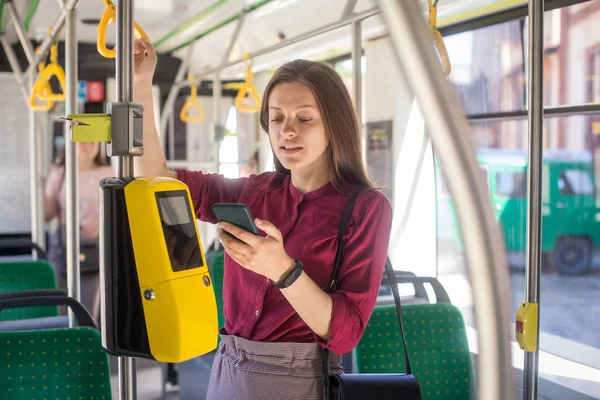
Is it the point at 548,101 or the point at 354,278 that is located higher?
the point at 548,101

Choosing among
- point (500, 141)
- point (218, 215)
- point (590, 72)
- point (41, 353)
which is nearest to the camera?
point (218, 215)

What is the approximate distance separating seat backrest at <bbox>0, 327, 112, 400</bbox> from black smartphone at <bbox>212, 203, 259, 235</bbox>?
122 centimetres

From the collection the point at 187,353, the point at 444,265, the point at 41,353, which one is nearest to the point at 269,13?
the point at 444,265

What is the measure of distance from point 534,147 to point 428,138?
43 centimetres

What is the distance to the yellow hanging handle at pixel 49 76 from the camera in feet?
13.7

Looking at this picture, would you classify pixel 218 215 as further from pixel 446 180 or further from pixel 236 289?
pixel 446 180

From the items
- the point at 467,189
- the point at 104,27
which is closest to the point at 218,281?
the point at 104,27

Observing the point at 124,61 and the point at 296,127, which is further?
the point at 296,127

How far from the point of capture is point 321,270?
149cm

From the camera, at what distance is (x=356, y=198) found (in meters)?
1.51

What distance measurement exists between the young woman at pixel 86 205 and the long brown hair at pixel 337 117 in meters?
4.22

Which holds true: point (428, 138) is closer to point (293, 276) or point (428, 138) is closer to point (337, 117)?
point (337, 117)

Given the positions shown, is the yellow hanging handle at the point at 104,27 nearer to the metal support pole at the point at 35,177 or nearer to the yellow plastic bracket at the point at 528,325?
the yellow plastic bracket at the point at 528,325

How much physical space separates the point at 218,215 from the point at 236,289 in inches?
16.2
